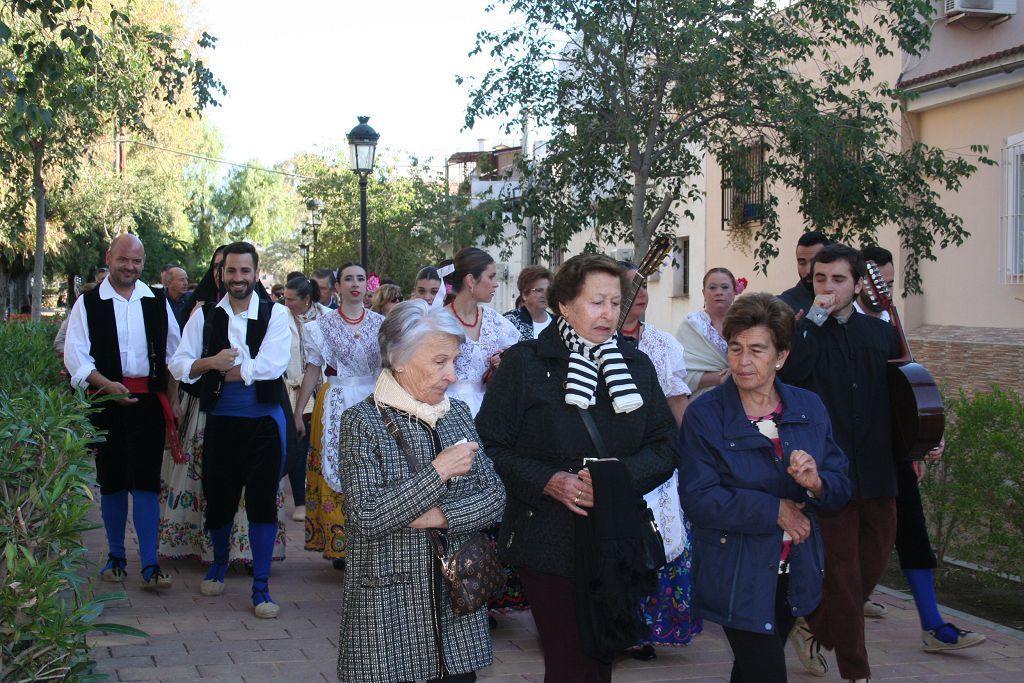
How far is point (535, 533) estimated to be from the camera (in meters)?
4.07

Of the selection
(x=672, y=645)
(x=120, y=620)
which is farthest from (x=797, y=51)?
(x=120, y=620)

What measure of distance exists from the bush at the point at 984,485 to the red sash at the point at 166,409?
16.2ft

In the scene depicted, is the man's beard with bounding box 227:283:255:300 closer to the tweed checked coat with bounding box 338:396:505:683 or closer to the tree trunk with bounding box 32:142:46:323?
the tweed checked coat with bounding box 338:396:505:683

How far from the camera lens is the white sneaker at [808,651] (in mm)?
5797

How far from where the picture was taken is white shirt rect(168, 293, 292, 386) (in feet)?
23.1

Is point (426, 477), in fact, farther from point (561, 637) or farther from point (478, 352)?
point (478, 352)

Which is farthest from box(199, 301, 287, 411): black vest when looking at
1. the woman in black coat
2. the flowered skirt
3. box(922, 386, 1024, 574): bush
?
box(922, 386, 1024, 574): bush

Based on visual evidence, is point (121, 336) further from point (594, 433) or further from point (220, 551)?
point (594, 433)

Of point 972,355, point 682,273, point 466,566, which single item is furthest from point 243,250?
point 682,273

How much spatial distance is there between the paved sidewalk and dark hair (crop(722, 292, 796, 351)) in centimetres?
211

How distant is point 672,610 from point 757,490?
2113mm

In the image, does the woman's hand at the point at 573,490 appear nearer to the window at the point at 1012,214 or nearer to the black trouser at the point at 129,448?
the black trouser at the point at 129,448

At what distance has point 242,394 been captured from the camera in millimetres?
7102

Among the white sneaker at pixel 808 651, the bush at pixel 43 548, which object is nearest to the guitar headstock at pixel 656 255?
the white sneaker at pixel 808 651
